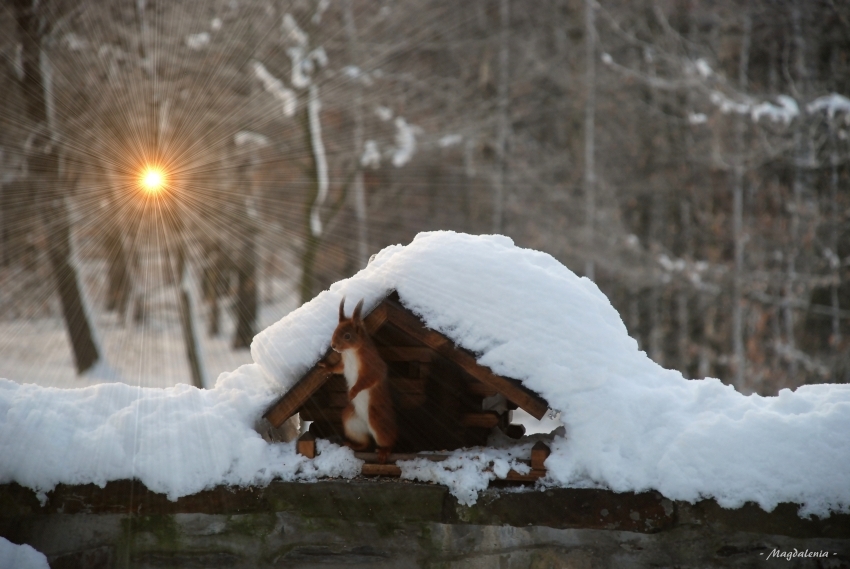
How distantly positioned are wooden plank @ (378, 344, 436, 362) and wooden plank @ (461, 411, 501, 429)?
32 centimetres

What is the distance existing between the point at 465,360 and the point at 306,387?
2.17 feet

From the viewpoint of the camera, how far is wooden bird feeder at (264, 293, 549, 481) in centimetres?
277

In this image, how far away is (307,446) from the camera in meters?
2.94

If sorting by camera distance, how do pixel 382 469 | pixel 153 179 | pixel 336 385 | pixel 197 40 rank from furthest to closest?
pixel 197 40, pixel 153 179, pixel 336 385, pixel 382 469

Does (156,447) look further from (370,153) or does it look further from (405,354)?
(370,153)

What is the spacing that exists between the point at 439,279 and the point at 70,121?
10023mm

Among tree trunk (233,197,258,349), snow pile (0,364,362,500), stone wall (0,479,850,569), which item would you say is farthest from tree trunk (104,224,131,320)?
stone wall (0,479,850,569)

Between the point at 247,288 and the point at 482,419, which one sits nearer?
the point at 482,419

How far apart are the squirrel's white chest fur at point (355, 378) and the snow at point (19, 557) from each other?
57.7 inches

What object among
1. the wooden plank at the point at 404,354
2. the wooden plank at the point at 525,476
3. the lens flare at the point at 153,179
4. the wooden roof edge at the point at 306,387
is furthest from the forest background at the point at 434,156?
the wooden plank at the point at 525,476

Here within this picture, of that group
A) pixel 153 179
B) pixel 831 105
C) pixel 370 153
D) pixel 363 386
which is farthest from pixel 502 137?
pixel 363 386

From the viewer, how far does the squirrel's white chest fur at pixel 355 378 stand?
2746mm

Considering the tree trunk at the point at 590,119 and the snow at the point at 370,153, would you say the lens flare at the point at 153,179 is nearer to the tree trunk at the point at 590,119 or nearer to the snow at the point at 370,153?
the snow at the point at 370,153

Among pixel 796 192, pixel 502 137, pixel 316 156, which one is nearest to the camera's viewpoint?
pixel 316 156
